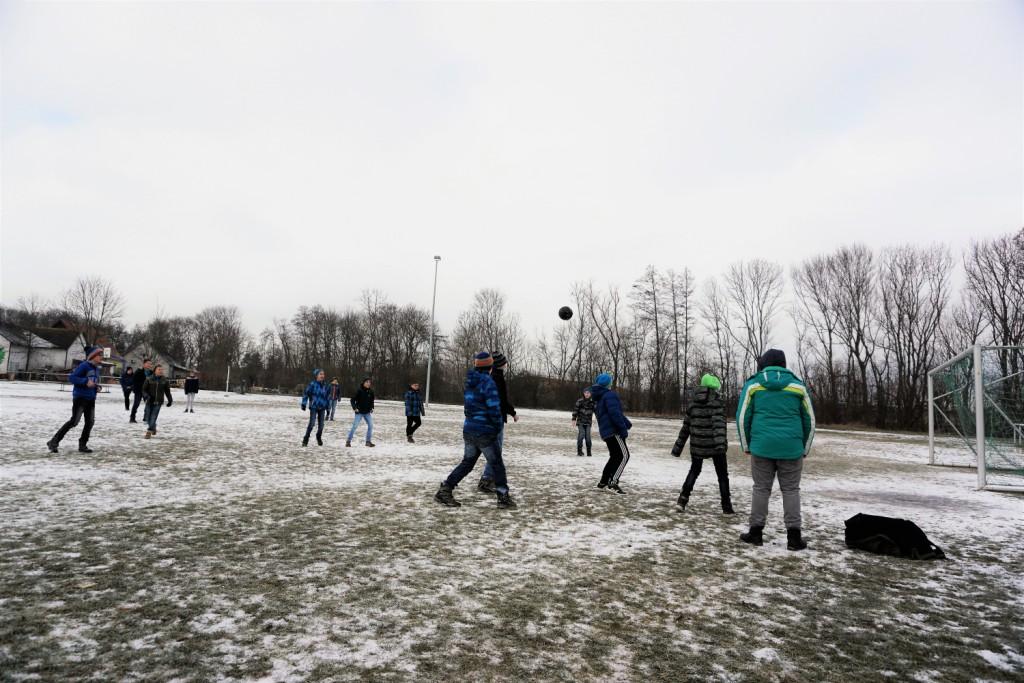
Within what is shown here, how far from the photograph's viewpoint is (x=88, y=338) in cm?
6894

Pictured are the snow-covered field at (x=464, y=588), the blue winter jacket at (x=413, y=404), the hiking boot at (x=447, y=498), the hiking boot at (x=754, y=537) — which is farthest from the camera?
the blue winter jacket at (x=413, y=404)

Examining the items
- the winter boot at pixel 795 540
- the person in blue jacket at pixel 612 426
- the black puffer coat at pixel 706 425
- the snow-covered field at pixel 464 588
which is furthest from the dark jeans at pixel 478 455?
the winter boot at pixel 795 540

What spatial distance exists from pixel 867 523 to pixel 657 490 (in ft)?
11.9

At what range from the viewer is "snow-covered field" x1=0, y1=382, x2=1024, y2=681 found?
308cm

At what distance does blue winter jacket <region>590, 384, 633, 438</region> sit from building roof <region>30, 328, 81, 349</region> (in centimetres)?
9282

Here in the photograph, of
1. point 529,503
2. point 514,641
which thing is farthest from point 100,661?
point 529,503

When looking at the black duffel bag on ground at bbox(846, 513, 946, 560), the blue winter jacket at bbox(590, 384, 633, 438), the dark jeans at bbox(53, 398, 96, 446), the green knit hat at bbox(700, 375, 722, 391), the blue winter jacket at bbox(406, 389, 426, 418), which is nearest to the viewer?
the black duffel bag on ground at bbox(846, 513, 946, 560)

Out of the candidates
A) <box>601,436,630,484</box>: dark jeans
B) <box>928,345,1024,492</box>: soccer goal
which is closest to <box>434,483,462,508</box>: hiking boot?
<box>601,436,630,484</box>: dark jeans

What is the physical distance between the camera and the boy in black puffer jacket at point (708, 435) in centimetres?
728

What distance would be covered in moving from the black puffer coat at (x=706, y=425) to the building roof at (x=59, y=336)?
94295 mm

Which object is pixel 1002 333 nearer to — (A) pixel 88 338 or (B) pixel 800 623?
(B) pixel 800 623

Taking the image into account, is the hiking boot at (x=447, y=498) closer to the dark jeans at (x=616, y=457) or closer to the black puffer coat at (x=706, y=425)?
the dark jeans at (x=616, y=457)

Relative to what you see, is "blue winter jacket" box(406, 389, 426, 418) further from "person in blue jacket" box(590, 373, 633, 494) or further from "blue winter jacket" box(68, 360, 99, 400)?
"person in blue jacket" box(590, 373, 633, 494)

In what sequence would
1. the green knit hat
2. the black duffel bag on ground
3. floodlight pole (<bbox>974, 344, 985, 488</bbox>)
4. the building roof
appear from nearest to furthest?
1. the black duffel bag on ground
2. the green knit hat
3. floodlight pole (<bbox>974, 344, 985, 488</bbox>)
4. the building roof
